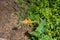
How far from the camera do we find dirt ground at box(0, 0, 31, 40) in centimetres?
461

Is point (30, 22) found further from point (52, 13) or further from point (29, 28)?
point (52, 13)

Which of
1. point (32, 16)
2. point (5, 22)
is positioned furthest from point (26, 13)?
point (5, 22)

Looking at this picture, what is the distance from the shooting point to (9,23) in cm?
482

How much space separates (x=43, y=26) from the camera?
15.5 ft

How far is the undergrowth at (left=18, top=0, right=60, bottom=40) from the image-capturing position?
459 centimetres

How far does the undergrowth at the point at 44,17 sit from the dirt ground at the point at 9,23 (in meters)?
0.21

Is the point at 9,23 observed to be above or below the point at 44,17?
below

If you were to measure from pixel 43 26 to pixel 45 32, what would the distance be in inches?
6.0

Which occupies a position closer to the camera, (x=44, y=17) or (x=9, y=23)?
(x=9, y=23)

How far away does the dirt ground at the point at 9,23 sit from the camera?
4609 mm

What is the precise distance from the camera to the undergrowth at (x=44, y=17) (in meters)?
4.59

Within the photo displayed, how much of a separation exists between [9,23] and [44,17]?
0.88 metres

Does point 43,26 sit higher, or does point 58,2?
point 58,2

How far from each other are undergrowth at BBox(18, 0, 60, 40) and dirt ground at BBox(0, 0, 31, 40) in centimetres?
21
